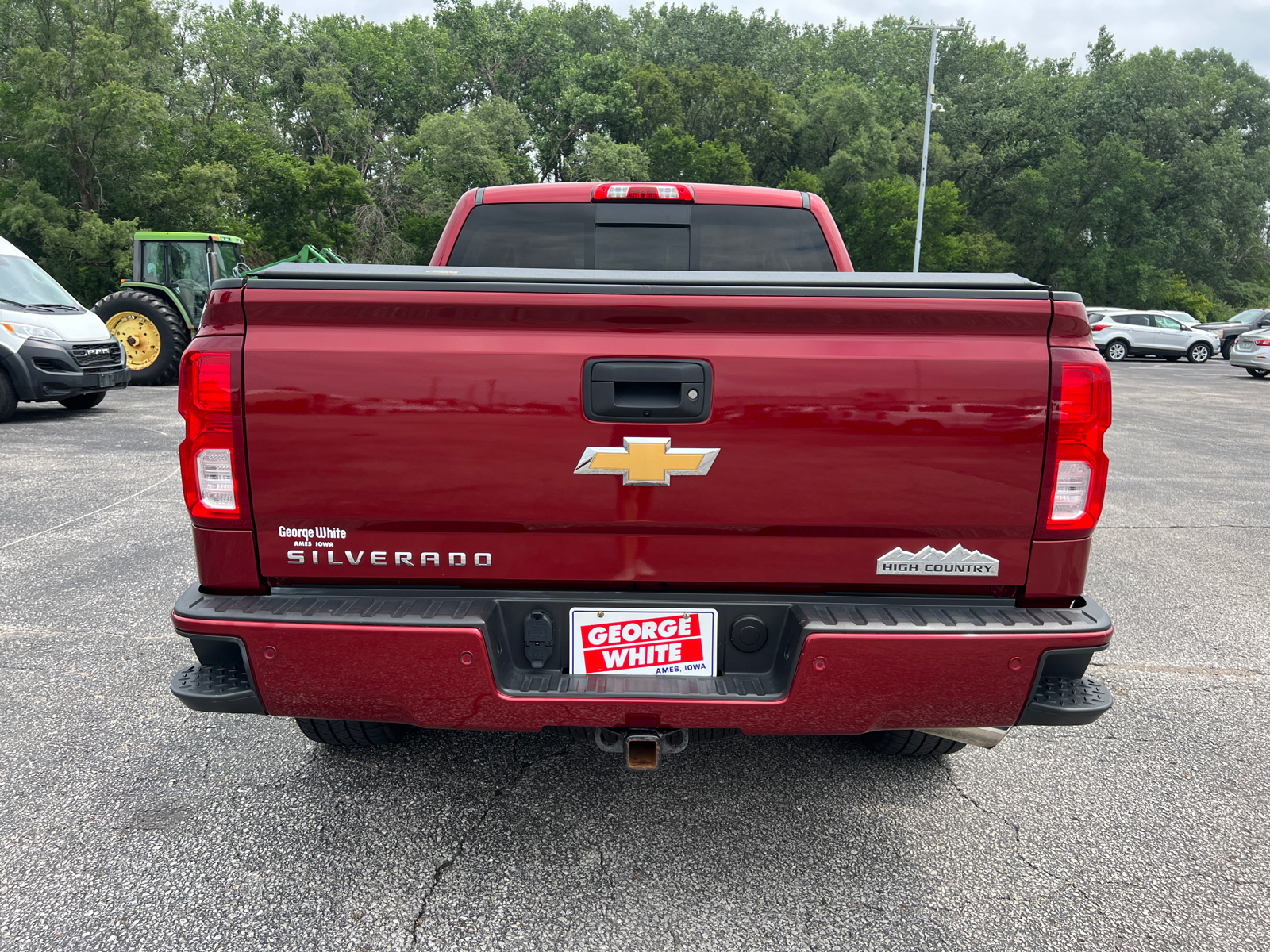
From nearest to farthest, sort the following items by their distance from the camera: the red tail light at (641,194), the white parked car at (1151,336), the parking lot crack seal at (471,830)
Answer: the parking lot crack seal at (471,830) → the red tail light at (641,194) → the white parked car at (1151,336)

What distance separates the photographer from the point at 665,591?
7.34 ft

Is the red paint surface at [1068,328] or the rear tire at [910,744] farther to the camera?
the rear tire at [910,744]

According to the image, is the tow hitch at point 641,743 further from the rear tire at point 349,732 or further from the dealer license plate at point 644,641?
the rear tire at point 349,732

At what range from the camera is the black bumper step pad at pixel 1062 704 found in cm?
218

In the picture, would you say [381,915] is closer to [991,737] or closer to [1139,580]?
[991,737]

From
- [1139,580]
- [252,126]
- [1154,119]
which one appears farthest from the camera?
[1154,119]

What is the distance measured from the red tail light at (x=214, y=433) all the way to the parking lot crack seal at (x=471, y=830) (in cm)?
115

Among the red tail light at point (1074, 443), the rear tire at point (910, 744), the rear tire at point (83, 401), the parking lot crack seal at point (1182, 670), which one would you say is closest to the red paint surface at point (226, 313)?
the red tail light at point (1074, 443)

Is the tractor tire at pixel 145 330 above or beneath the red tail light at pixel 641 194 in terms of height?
beneath

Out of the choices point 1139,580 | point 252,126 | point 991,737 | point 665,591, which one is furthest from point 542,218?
point 252,126

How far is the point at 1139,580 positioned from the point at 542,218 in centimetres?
440

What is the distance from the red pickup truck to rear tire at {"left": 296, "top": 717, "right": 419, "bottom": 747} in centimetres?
71

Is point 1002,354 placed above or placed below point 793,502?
above

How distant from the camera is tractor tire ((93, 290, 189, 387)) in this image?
47.5ft
